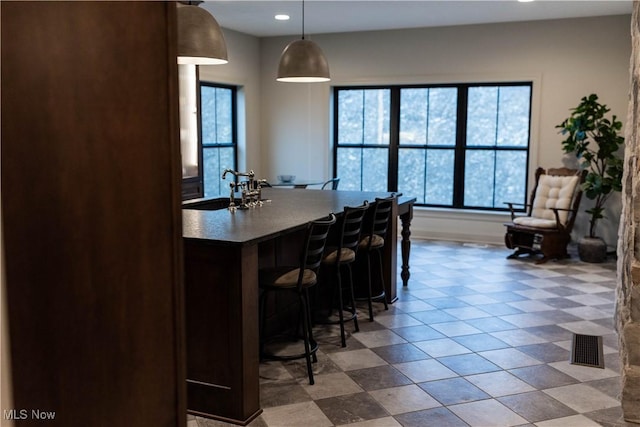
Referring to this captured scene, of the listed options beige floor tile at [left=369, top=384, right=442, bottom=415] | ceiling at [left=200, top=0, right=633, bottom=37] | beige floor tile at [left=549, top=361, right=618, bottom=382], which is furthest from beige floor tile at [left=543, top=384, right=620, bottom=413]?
ceiling at [left=200, top=0, right=633, bottom=37]

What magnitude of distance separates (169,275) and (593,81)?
22.4 feet

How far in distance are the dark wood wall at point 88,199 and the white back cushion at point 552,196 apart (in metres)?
6.00

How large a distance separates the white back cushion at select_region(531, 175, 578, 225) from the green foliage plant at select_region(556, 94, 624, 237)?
18 centimetres

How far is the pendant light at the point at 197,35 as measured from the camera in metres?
3.52

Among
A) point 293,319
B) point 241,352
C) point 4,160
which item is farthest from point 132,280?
point 293,319

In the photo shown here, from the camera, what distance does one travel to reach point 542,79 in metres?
7.24

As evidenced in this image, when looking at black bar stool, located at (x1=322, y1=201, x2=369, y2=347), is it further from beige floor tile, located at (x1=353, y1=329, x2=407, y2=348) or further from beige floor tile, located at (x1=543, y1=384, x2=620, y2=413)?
beige floor tile, located at (x1=543, y1=384, x2=620, y2=413)

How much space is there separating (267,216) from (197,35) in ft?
3.82

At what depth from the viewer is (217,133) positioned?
8.09 m

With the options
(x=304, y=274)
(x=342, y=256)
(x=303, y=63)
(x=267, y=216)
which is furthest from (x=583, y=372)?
(x=303, y=63)

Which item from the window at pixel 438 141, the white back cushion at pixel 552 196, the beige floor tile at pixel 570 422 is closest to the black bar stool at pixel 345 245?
the beige floor tile at pixel 570 422

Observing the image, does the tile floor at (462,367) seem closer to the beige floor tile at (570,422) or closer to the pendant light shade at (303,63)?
the beige floor tile at (570,422)

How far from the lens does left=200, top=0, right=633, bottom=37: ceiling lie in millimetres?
6262

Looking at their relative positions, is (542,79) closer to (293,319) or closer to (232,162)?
(232,162)
